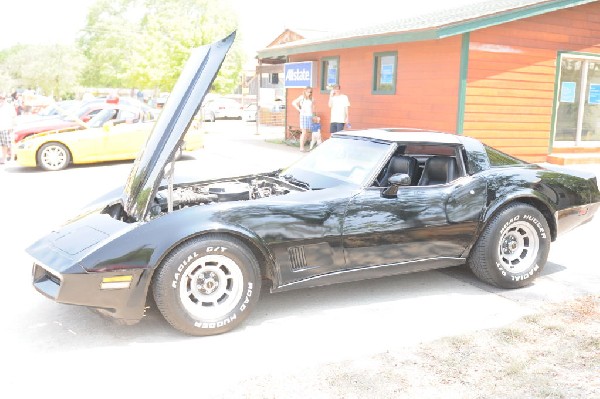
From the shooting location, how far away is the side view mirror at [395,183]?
4633 millimetres

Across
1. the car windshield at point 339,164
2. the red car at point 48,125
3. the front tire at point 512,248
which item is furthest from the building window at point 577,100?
the red car at point 48,125

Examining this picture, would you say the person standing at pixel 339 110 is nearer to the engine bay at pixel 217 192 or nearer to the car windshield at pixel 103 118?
the car windshield at pixel 103 118

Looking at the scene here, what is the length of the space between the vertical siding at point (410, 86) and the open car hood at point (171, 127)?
8.87 meters

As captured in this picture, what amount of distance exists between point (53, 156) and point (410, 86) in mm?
8119

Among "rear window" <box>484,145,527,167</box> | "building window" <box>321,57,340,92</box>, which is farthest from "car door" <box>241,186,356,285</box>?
"building window" <box>321,57,340,92</box>

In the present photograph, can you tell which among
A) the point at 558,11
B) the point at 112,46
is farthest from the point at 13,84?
the point at 558,11

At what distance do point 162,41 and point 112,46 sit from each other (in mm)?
34954

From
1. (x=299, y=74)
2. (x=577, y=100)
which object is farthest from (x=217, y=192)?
(x=299, y=74)

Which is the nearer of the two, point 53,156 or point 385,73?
point 53,156

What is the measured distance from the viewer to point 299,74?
18.1 m

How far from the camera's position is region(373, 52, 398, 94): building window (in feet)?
46.7

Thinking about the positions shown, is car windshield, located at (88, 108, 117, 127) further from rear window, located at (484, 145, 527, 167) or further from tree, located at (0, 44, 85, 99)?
tree, located at (0, 44, 85, 99)

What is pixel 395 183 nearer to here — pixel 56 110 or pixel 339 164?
pixel 339 164

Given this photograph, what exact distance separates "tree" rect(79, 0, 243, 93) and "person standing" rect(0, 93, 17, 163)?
1857cm
